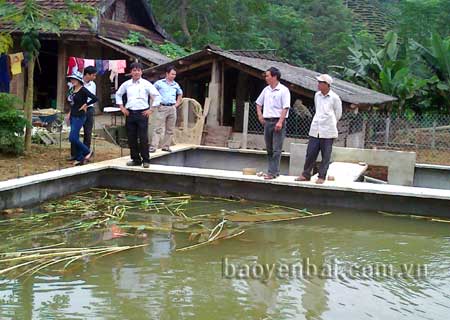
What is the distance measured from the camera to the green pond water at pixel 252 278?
521cm

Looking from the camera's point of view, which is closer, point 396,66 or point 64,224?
point 64,224

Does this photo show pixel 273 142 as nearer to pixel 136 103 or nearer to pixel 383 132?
pixel 136 103

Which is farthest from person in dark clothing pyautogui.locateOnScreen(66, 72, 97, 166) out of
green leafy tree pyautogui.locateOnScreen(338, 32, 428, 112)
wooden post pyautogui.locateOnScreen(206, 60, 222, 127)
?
green leafy tree pyautogui.locateOnScreen(338, 32, 428, 112)

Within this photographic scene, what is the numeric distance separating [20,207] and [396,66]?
44.3 feet

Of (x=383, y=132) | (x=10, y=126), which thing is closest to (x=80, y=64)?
(x=10, y=126)

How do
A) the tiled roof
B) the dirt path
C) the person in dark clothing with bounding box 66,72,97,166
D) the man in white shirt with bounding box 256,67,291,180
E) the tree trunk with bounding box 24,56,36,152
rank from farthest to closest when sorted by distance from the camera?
1. the tiled roof
2. the tree trunk with bounding box 24,56,36,152
3. the person in dark clothing with bounding box 66,72,97,166
4. the dirt path
5. the man in white shirt with bounding box 256,67,291,180

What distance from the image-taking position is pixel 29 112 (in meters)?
10.8

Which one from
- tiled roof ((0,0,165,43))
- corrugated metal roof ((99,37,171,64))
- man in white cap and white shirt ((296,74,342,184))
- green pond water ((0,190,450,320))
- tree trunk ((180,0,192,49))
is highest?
tree trunk ((180,0,192,49))

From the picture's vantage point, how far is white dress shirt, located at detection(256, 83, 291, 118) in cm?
917

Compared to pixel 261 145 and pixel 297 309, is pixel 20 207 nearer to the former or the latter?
pixel 297 309

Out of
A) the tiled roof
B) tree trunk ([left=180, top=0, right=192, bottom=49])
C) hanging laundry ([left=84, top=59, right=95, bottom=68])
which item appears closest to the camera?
hanging laundry ([left=84, top=59, right=95, bottom=68])

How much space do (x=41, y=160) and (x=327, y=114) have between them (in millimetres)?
4928

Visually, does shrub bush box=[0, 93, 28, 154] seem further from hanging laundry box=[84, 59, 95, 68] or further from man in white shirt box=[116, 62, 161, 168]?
hanging laundry box=[84, 59, 95, 68]

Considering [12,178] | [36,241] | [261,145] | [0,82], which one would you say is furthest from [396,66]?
[36,241]
